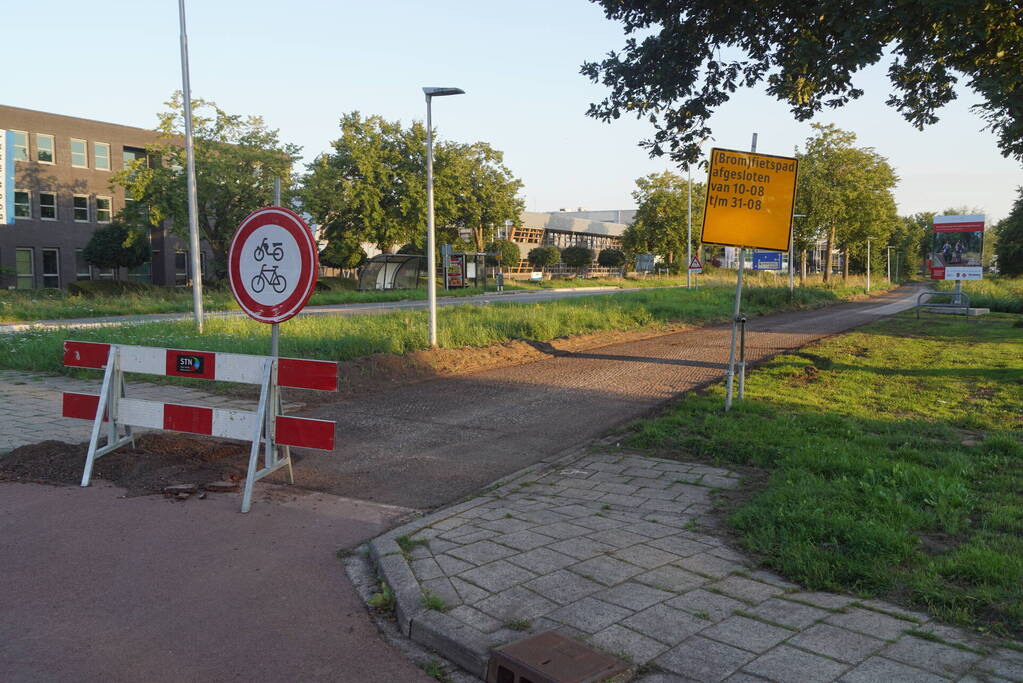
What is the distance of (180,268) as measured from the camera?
5422 centimetres

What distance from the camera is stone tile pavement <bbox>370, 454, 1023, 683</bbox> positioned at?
116 inches

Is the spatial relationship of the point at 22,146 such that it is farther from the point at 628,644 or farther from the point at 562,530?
the point at 628,644

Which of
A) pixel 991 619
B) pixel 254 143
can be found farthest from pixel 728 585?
pixel 254 143

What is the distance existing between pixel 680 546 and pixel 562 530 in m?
0.68

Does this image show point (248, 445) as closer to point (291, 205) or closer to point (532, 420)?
point (532, 420)

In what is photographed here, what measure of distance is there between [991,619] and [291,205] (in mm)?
39018

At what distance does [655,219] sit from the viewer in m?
63.0

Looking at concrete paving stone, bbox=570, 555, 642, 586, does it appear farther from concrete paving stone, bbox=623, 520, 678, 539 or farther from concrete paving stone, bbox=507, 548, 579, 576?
concrete paving stone, bbox=623, 520, 678, 539

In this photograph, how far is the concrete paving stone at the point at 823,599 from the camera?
3492 mm

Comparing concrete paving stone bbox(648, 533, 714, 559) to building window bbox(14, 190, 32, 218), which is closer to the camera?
concrete paving stone bbox(648, 533, 714, 559)

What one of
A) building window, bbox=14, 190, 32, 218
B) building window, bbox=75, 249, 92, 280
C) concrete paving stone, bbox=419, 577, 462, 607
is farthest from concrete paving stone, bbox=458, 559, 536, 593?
building window, bbox=75, 249, 92, 280

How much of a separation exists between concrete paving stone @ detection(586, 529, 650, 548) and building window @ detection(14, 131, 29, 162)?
50.6m

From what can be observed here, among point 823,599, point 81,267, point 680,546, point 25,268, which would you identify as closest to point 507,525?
point 680,546

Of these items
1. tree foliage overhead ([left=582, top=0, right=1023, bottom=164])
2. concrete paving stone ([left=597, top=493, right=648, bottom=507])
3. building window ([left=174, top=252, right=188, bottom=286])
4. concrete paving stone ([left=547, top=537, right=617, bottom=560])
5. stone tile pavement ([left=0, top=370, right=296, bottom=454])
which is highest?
tree foliage overhead ([left=582, top=0, right=1023, bottom=164])
